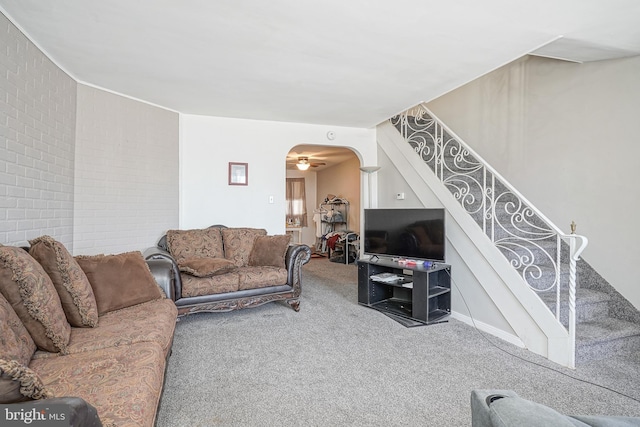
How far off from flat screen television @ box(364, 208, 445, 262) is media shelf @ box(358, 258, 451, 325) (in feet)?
0.47

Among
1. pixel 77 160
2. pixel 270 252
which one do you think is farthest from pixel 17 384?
pixel 77 160

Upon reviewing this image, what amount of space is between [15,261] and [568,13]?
332 centimetres

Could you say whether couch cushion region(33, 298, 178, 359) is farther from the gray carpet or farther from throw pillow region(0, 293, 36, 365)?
the gray carpet

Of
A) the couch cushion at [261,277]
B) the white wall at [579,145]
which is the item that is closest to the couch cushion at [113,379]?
the couch cushion at [261,277]

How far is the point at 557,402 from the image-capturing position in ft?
6.06

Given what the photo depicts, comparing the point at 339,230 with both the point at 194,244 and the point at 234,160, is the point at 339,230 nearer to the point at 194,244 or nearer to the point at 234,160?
the point at 234,160

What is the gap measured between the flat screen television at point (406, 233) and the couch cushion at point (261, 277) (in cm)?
112

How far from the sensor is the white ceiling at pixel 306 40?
76.6 inches

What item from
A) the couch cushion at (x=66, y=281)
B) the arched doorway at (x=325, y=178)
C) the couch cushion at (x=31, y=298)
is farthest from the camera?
the arched doorway at (x=325, y=178)

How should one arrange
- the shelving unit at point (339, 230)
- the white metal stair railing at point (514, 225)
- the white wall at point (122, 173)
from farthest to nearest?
the shelving unit at point (339, 230) → the white wall at point (122, 173) → the white metal stair railing at point (514, 225)

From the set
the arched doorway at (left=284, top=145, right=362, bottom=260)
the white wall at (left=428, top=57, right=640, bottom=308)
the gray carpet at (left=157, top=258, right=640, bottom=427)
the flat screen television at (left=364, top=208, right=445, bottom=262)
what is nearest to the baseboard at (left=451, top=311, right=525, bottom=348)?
the gray carpet at (left=157, top=258, right=640, bottom=427)

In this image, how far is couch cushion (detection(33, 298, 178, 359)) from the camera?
1592mm

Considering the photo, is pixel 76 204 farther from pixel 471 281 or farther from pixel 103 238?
pixel 471 281

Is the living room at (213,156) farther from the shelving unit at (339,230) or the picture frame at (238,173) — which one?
the shelving unit at (339,230)
